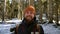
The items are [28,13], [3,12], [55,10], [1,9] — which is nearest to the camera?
[28,13]

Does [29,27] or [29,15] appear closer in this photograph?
[29,27]

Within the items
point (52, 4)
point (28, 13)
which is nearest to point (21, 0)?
point (52, 4)

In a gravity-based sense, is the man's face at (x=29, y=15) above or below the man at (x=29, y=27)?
above

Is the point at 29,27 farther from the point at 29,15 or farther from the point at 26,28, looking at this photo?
the point at 29,15

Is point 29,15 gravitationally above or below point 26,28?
above

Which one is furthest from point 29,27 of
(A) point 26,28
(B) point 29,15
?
(B) point 29,15

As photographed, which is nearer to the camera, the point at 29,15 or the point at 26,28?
the point at 26,28

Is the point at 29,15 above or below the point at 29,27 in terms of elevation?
above

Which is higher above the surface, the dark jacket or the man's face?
the man's face

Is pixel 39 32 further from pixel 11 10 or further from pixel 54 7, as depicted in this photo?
pixel 11 10

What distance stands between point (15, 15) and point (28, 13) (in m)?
19.7

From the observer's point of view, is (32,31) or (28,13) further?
(28,13)

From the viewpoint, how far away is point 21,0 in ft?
63.9

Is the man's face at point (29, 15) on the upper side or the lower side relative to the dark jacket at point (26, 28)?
upper
